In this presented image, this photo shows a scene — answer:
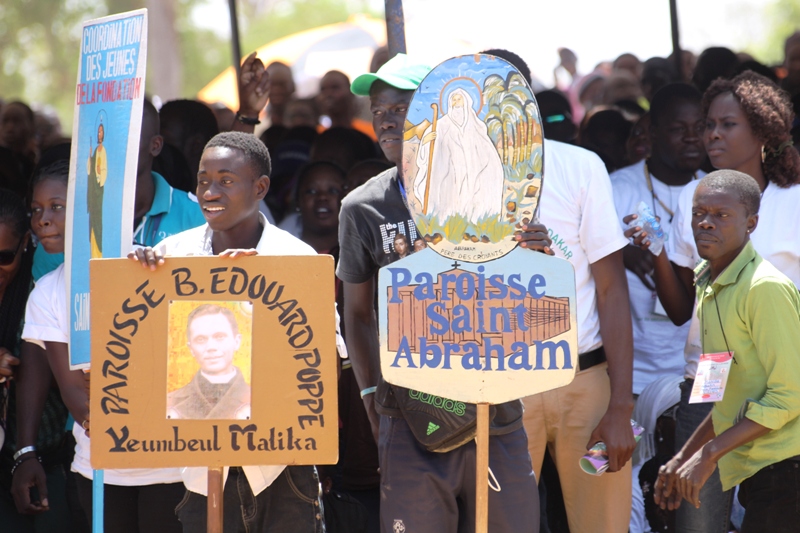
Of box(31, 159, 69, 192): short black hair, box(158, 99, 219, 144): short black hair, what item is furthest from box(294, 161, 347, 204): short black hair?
box(31, 159, 69, 192): short black hair

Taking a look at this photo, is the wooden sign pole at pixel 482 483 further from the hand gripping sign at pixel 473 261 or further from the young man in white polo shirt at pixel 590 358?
the young man in white polo shirt at pixel 590 358

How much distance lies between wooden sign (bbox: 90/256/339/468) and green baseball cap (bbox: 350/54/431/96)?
69cm

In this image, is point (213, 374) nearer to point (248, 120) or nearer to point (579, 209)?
point (579, 209)

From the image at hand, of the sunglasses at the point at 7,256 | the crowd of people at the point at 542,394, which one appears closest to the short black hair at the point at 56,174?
the crowd of people at the point at 542,394

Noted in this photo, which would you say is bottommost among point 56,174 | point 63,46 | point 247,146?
point 247,146

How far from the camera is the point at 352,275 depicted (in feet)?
10.7

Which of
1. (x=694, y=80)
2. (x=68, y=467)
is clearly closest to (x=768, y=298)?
(x=68, y=467)

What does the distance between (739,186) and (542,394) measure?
98 cm

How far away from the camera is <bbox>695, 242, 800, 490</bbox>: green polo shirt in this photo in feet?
10.4

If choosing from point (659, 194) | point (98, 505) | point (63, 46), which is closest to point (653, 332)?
point (659, 194)

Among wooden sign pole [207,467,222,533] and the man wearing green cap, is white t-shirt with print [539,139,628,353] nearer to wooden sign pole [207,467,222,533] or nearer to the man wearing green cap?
the man wearing green cap

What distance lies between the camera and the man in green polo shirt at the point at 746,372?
3.17m

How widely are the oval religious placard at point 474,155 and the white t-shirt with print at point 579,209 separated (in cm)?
61

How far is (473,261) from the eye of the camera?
2912 mm
